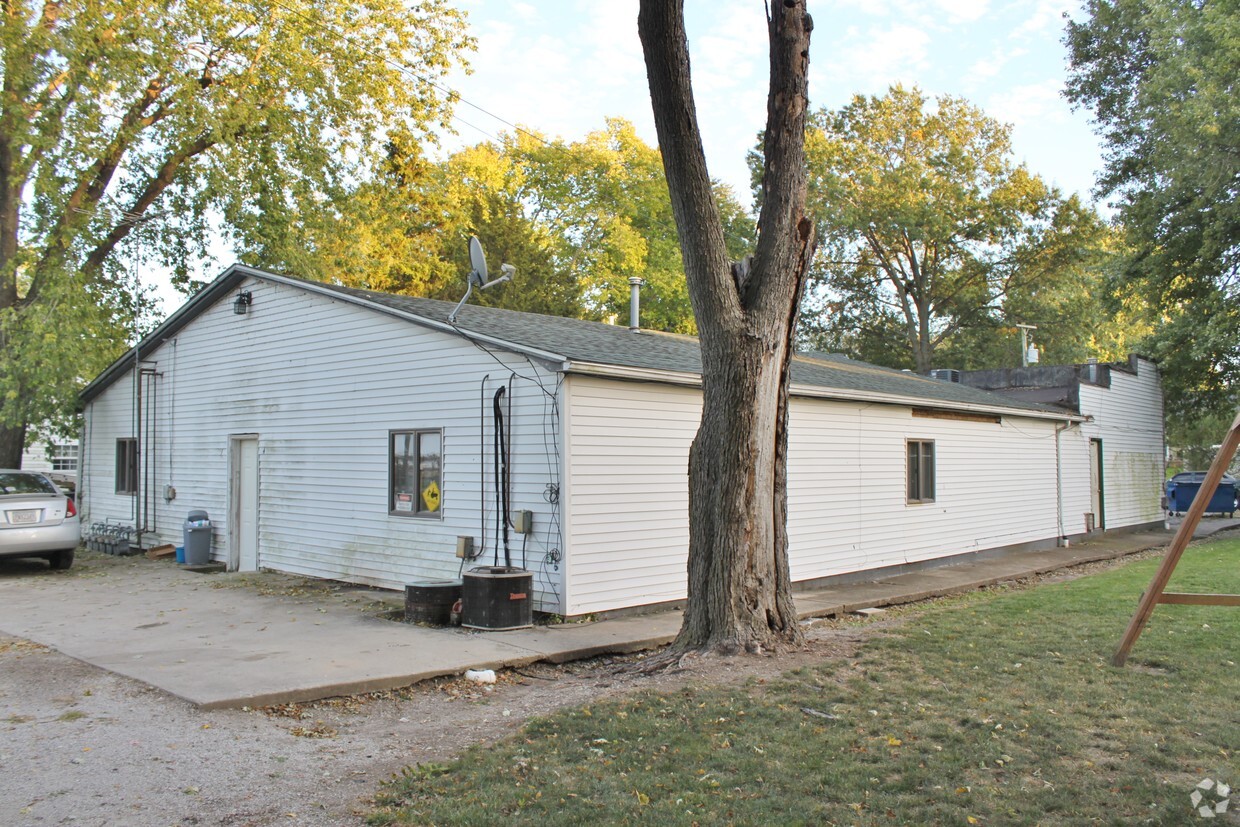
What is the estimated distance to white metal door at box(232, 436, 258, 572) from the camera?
1422 cm

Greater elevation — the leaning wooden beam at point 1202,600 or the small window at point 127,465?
the small window at point 127,465

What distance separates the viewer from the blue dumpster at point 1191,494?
27.4m

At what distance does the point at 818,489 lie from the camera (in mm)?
12953

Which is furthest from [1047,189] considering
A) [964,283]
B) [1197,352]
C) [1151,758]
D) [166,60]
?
[1151,758]

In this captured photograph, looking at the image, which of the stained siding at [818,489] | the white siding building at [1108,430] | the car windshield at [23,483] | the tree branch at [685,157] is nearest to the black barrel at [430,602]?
the stained siding at [818,489]

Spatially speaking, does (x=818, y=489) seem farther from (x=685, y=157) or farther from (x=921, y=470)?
(x=685, y=157)

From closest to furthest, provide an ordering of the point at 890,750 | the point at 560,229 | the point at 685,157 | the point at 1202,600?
the point at 890,750, the point at 1202,600, the point at 685,157, the point at 560,229

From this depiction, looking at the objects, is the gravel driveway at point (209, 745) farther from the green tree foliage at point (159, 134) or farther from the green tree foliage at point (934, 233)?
the green tree foliage at point (934, 233)

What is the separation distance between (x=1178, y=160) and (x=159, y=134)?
23.7m

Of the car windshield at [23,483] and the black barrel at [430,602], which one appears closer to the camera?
the black barrel at [430,602]

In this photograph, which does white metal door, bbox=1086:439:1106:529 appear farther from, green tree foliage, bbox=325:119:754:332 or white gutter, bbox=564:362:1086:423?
A: green tree foliage, bbox=325:119:754:332

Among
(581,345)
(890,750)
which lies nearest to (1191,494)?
(581,345)

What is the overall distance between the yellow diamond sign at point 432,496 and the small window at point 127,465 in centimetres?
812

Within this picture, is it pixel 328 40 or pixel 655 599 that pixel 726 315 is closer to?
pixel 655 599
